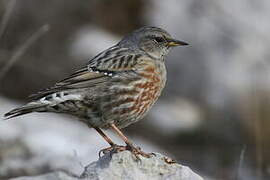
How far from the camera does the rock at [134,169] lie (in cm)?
662

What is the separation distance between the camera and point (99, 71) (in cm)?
750

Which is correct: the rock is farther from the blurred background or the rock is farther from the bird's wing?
the blurred background

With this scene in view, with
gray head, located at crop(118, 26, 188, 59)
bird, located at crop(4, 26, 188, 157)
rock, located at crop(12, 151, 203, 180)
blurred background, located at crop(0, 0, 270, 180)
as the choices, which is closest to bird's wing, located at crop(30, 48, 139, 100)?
bird, located at crop(4, 26, 188, 157)

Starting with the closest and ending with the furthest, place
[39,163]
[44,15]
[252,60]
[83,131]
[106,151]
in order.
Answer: [106,151], [39,163], [83,131], [252,60], [44,15]

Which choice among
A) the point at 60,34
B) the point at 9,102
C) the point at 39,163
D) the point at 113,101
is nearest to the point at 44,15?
the point at 60,34

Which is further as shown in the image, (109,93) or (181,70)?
(181,70)

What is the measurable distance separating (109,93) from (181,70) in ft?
18.2

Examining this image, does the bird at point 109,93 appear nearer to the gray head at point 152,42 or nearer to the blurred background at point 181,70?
the gray head at point 152,42

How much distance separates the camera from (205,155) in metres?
11.6

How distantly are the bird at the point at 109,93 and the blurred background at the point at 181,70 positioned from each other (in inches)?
135

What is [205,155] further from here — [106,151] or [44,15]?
[106,151]

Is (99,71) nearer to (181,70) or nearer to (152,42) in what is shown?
(152,42)

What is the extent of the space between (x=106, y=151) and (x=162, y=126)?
223 inches

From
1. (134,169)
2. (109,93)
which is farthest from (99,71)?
(134,169)
